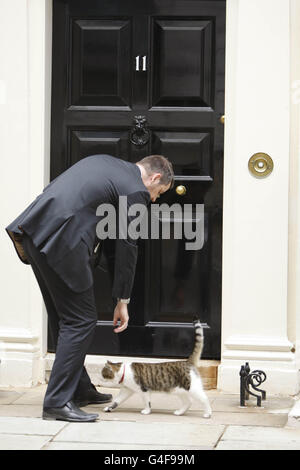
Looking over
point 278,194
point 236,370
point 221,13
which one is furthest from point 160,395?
point 221,13

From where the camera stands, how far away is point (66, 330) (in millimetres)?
5188

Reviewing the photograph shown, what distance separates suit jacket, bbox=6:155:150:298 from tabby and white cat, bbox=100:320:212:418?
504 mm

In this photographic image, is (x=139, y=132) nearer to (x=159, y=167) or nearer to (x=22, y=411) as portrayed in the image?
(x=159, y=167)

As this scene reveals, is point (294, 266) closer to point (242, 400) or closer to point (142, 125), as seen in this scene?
point (242, 400)

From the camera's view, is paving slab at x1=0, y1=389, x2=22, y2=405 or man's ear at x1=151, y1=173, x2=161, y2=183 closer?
man's ear at x1=151, y1=173, x2=161, y2=183

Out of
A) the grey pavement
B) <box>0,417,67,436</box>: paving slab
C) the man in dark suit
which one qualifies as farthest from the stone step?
<box>0,417,67,436</box>: paving slab

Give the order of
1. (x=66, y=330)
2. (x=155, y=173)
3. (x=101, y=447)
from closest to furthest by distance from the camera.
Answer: (x=101, y=447)
(x=66, y=330)
(x=155, y=173)

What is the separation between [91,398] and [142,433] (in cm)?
85

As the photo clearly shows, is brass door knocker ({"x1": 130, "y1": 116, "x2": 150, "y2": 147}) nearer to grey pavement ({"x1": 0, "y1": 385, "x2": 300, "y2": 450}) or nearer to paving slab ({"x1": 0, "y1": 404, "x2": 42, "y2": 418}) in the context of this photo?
grey pavement ({"x1": 0, "y1": 385, "x2": 300, "y2": 450})

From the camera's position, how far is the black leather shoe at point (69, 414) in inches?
201

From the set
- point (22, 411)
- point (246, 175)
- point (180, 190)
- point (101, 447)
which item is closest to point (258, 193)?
point (246, 175)

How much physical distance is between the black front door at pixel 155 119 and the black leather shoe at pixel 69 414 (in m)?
1.15

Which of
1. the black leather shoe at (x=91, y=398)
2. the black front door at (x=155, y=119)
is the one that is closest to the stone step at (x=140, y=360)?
the black front door at (x=155, y=119)

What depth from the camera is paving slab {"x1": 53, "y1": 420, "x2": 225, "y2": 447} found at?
4.68 m
